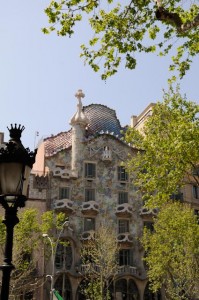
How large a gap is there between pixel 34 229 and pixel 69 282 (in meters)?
8.42

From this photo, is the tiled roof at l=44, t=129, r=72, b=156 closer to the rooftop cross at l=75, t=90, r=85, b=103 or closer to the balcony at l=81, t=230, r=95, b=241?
the rooftop cross at l=75, t=90, r=85, b=103

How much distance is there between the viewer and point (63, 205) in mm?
38688

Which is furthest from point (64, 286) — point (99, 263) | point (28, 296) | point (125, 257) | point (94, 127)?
point (94, 127)

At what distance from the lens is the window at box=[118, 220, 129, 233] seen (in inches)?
1590

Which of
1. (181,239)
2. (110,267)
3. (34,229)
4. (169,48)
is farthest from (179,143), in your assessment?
(110,267)

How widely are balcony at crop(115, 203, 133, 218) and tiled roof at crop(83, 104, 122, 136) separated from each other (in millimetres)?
9169

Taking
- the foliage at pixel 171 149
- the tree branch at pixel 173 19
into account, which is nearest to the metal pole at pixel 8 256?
the tree branch at pixel 173 19

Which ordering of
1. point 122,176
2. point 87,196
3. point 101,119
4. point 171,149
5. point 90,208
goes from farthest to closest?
point 101,119, point 122,176, point 87,196, point 90,208, point 171,149

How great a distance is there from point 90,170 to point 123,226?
643 centimetres

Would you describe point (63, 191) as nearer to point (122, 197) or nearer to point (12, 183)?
point (122, 197)

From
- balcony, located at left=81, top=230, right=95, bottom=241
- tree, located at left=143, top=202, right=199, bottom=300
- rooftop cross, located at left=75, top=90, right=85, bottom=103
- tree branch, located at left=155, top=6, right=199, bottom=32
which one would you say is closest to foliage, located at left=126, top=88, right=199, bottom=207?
tree branch, located at left=155, top=6, right=199, bottom=32

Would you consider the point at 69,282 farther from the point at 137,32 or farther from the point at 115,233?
the point at 137,32

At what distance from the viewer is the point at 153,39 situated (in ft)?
41.4

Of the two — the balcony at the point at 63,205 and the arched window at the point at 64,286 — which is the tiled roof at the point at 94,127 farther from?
the arched window at the point at 64,286
